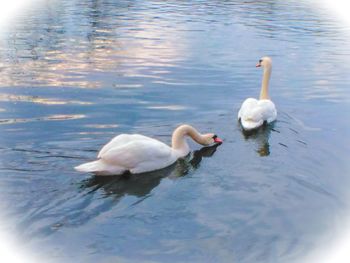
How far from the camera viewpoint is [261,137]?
9.29 metres

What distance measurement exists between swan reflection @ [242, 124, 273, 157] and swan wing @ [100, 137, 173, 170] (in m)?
1.84

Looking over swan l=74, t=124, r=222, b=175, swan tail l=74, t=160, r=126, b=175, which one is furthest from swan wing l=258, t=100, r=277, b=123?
swan tail l=74, t=160, r=126, b=175

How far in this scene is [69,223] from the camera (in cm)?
566

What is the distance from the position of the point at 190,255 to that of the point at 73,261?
48.5 inches

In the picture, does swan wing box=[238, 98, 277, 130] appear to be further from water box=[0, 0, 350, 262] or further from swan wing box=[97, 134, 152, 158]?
swan wing box=[97, 134, 152, 158]

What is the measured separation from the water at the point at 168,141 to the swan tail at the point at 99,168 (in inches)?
5.5

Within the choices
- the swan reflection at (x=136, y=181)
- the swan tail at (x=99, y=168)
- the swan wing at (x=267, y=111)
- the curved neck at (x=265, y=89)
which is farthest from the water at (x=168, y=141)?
the curved neck at (x=265, y=89)

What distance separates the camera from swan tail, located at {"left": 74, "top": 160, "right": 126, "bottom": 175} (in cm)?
677

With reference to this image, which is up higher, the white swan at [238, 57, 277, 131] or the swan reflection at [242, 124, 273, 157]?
the white swan at [238, 57, 277, 131]

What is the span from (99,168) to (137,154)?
0.62 m

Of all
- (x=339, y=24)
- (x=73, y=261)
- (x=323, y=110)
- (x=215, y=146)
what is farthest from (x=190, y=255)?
(x=339, y=24)

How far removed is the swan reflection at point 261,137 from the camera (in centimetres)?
852

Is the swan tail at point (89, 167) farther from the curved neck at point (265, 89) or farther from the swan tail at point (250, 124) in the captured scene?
the curved neck at point (265, 89)

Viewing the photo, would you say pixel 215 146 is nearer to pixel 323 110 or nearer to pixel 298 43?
pixel 323 110
